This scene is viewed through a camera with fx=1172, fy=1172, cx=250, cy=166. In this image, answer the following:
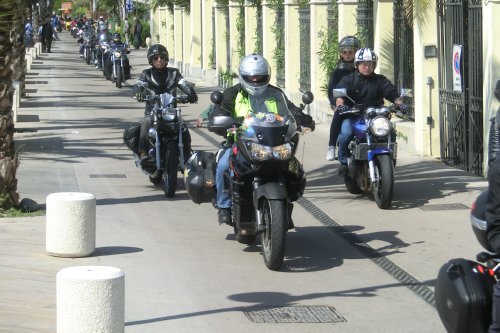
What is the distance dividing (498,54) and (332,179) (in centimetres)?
267

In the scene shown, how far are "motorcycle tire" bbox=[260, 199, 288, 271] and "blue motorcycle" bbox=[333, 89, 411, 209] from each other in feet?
10.2

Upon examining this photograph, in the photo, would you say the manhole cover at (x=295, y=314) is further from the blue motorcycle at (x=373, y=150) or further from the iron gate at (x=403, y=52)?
the iron gate at (x=403, y=52)

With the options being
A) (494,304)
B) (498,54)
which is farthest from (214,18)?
(494,304)

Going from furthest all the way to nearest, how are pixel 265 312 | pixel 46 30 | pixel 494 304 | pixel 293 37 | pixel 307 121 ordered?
1. pixel 46 30
2. pixel 293 37
3. pixel 307 121
4. pixel 265 312
5. pixel 494 304

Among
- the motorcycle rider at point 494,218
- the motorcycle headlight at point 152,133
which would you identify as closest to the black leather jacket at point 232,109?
the motorcycle headlight at point 152,133

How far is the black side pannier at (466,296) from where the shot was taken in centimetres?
542

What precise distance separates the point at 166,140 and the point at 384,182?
2920mm

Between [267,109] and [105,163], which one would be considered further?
[105,163]

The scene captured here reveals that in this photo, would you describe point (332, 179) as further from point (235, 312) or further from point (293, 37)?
point (293, 37)

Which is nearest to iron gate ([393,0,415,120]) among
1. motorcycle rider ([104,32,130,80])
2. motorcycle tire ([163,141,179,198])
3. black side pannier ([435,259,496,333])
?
motorcycle tire ([163,141,179,198])

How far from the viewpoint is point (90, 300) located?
6.46 m

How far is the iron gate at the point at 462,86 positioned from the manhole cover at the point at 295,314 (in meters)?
7.29

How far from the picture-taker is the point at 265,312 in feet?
26.3

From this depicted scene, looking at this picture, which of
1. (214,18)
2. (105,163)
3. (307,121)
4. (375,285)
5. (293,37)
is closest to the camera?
(375,285)
